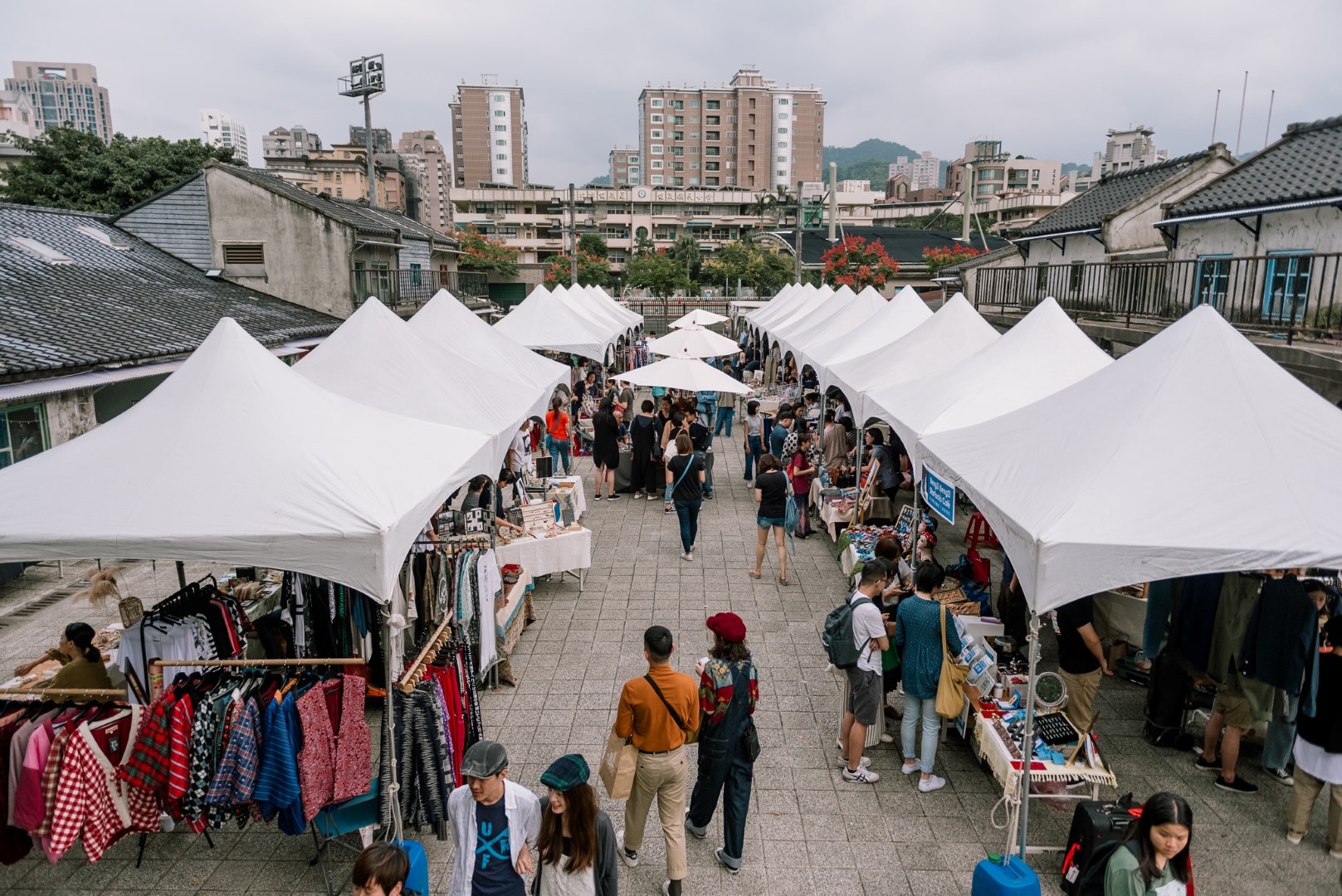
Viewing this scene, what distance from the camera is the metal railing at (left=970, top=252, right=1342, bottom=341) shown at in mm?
8781

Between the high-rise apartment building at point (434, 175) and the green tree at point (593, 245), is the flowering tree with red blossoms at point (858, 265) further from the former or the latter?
the high-rise apartment building at point (434, 175)

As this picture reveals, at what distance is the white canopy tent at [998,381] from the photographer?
7.34 metres

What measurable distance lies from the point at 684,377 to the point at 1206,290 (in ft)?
24.9

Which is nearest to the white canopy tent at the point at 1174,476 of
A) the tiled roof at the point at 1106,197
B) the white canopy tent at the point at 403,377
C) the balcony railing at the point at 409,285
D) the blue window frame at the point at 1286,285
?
the white canopy tent at the point at 403,377

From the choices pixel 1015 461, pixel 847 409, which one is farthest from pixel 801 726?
pixel 847 409

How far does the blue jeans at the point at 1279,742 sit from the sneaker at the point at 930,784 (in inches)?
89.7

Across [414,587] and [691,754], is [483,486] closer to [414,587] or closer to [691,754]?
[414,587]

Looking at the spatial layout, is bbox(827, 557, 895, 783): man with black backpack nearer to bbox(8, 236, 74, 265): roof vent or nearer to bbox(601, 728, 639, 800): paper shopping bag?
bbox(601, 728, 639, 800): paper shopping bag

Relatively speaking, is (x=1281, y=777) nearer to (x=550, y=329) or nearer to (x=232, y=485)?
(x=232, y=485)

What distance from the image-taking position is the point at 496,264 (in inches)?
1917

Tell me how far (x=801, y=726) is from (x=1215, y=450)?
3.44 metres

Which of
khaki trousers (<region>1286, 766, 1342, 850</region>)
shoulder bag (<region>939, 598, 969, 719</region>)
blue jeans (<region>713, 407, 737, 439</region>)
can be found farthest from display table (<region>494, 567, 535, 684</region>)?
blue jeans (<region>713, 407, 737, 439</region>)

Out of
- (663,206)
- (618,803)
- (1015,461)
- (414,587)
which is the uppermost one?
(663,206)

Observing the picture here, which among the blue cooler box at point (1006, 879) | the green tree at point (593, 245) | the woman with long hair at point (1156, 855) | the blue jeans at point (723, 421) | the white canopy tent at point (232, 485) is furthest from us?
the green tree at point (593, 245)
